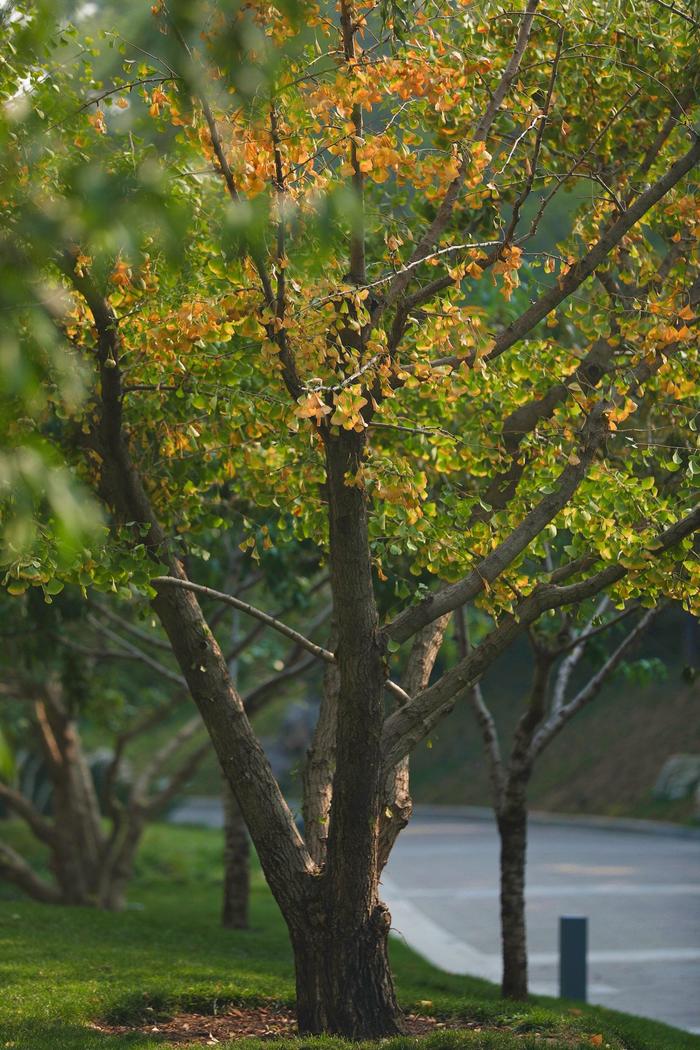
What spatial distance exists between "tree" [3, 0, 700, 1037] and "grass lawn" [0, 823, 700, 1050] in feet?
3.48

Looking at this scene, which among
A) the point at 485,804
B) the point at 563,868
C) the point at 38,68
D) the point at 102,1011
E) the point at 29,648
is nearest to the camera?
the point at 38,68

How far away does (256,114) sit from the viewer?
5727 mm

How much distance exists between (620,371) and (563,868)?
14254 mm

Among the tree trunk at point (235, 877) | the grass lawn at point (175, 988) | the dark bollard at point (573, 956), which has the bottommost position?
the grass lawn at point (175, 988)

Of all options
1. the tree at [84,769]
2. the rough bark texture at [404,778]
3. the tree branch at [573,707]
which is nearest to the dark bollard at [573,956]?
the tree branch at [573,707]

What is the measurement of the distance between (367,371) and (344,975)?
10.2 feet

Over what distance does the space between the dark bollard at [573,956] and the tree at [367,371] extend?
3.23 metres

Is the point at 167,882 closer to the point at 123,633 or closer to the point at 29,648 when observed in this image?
the point at 123,633

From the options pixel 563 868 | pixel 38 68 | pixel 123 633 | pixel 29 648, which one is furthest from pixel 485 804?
pixel 38 68

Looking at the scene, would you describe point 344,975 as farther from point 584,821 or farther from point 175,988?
point 584,821

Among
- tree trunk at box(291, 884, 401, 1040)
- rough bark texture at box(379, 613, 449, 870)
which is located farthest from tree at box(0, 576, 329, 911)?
tree trunk at box(291, 884, 401, 1040)

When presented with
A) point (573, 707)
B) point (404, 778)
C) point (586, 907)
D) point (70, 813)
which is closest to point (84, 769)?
point (70, 813)

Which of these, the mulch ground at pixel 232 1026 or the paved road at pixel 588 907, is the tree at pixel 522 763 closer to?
the mulch ground at pixel 232 1026

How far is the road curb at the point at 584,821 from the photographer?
24.8m
